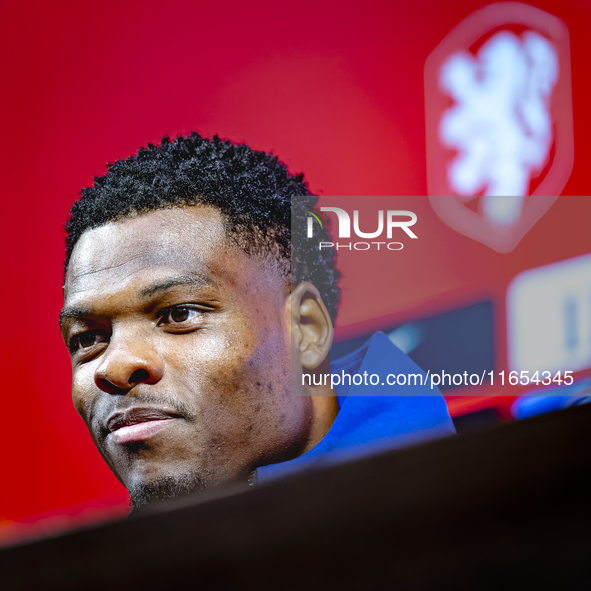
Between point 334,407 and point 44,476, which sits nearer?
point 334,407

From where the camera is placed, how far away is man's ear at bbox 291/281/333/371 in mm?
1342

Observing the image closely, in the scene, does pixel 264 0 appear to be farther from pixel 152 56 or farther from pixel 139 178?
pixel 139 178

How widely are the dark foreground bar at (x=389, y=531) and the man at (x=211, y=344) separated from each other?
1077mm

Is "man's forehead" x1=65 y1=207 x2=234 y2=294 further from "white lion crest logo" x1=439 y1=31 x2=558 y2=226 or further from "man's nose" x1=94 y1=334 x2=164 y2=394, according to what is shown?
"white lion crest logo" x1=439 y1=31 x2=558 y2=226

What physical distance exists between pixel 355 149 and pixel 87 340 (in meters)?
0.76

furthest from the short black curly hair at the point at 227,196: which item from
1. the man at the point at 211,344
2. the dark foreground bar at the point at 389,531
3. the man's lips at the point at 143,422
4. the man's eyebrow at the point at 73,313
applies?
the dark foreground bar at the point at 389,531

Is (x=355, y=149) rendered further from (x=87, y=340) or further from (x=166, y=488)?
(x=166, y=488)

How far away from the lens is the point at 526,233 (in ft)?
4.51

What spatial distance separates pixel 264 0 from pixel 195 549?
1.49 metres

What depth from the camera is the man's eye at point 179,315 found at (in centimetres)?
129

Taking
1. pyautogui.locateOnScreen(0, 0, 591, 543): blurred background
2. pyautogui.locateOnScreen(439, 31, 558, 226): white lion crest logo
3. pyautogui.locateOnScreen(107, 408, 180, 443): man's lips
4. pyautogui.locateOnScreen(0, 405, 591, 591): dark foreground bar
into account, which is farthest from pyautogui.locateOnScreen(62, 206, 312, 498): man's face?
pyautogui.locateOnScreen(0, 405, 591, 591): dark foreground bar

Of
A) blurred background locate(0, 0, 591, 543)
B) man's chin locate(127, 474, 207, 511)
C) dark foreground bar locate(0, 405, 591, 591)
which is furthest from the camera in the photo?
blurred background locate(0, 0, 591, 543)

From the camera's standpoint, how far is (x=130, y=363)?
4.22ft

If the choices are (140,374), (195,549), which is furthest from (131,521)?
(140,374)
